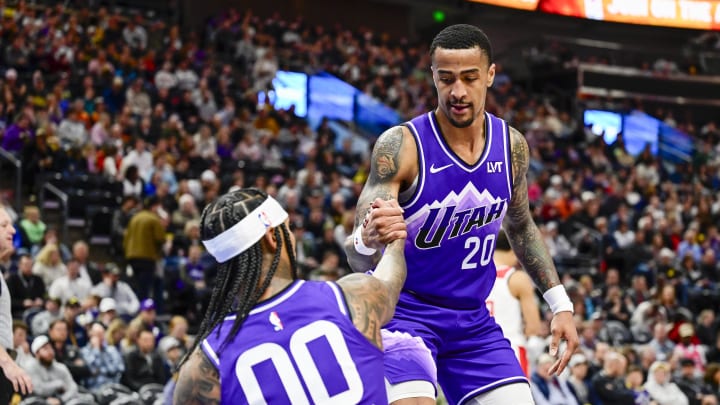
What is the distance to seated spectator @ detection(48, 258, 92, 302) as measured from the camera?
534 inches

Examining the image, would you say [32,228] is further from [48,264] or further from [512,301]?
[512,301]

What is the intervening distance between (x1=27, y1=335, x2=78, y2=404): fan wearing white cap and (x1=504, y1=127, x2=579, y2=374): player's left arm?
6518 mm

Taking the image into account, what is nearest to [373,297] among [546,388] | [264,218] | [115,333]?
[264,218]

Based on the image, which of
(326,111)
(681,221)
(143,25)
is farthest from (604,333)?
(143,25)

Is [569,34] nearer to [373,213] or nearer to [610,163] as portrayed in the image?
[610,163]

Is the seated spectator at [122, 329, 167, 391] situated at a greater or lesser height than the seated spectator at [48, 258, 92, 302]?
lesser

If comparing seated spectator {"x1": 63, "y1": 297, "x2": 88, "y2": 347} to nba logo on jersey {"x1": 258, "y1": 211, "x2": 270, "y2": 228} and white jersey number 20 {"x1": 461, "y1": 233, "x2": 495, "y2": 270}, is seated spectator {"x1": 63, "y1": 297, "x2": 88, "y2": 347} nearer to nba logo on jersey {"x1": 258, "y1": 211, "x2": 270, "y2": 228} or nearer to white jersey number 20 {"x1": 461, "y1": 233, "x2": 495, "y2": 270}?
white jersey number 20 {"x1": 461, "y1": 233, "x2": 495, "y2": 270}

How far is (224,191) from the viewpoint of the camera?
1761 centimetres

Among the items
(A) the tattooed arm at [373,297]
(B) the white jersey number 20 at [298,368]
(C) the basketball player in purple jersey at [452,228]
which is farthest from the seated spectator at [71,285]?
(B) the white jersey number 20 at [298,368]

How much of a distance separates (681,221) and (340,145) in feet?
24.5

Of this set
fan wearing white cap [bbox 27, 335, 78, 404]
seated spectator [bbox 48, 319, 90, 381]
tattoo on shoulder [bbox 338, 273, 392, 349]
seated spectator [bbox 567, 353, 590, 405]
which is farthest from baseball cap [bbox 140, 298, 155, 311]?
tattoo on shoulder [bbox 338, 273, 392, 349]

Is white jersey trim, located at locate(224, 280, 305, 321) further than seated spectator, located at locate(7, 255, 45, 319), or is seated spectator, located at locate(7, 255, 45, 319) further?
seated spectator, located at locate(7, 255, 45, 319)

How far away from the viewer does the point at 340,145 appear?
2364cm

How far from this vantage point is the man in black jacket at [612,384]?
46.4 feet
